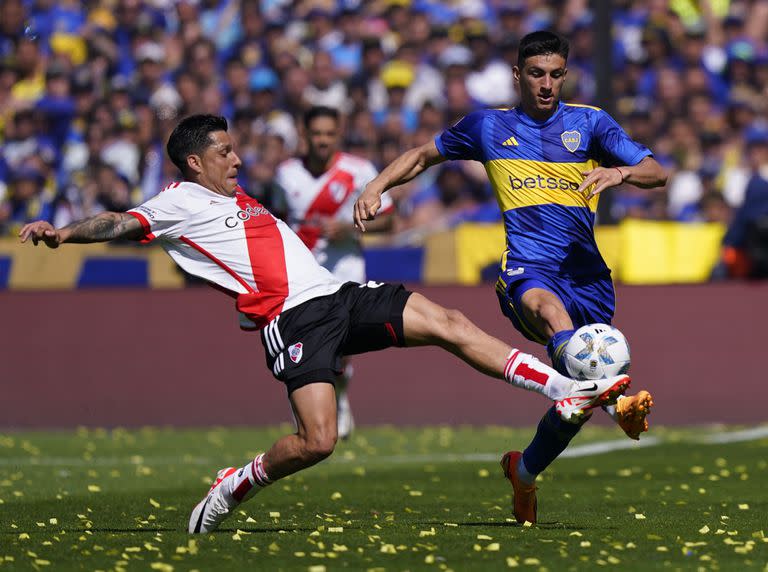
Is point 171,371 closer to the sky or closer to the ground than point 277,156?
closer to the ground

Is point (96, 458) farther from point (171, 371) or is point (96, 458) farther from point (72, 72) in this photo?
point (72, 72)

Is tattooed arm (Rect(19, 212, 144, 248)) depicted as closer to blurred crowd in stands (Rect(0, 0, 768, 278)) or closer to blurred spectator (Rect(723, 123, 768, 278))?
blurred spectator (Rect(723, 123, 768, 278))

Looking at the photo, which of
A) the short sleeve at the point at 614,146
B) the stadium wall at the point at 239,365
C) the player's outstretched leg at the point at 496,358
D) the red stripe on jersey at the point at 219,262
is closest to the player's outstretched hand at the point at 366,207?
the player's outstretched leg at the point at 496,358

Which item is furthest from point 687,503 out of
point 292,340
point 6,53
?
point 6,53

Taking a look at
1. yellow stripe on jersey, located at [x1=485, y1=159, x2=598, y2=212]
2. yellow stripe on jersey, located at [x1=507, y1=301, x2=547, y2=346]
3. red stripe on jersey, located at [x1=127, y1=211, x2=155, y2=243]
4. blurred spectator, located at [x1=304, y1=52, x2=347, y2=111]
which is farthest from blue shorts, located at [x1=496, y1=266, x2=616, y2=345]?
blurred spectator, located at [x1=304, y1=52, x2=347, y2=111]

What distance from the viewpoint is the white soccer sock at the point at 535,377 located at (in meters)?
6.52

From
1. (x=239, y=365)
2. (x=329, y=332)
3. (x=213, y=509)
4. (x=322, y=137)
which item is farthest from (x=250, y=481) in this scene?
(x=239, y=365)

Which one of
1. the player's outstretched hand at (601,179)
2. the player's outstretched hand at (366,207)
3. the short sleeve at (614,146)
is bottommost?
the player's outstretched hand at (366,207)

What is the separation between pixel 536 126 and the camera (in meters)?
7.79

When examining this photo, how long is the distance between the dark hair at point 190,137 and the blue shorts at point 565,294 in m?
1.62

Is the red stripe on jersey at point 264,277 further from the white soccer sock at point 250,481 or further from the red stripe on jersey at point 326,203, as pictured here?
the red stripe on jersey at point 326,203

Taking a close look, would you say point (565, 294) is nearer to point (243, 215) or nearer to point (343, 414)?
point (243, 215)

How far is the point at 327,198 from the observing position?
469 inches

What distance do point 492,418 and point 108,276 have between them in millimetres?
3867
